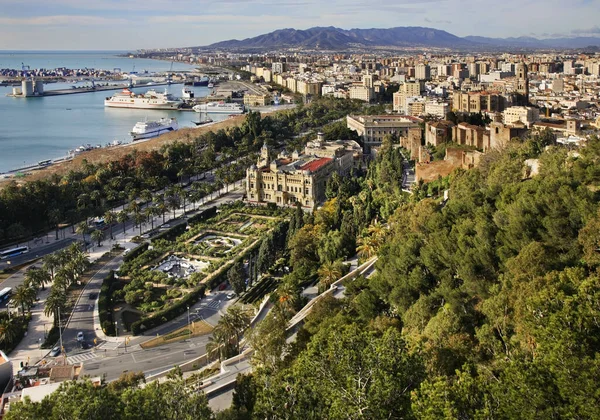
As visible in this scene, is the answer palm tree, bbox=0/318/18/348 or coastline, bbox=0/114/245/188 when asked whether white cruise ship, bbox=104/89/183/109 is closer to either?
coastline, bbox=0/114/245/188

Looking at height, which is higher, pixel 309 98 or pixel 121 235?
pixel 309 98

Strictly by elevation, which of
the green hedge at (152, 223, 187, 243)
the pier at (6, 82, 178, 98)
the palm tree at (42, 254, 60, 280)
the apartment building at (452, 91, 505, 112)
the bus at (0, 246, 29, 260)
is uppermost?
the pier at (6, 82, 178, 98)

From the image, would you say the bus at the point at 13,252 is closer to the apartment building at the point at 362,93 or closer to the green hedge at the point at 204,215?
the green hedge at the point at 204,215

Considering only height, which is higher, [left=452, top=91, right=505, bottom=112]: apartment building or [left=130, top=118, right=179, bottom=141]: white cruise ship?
[left=452, top=91, right=505, bottom=112]: apartment building

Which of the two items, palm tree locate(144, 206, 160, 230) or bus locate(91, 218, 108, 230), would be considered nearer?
palm tree locate(144, 206, 160, 230)

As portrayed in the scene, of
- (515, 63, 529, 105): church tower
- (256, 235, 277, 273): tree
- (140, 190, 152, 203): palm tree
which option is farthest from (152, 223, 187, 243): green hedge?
(515, 63, 529, 105): church tower

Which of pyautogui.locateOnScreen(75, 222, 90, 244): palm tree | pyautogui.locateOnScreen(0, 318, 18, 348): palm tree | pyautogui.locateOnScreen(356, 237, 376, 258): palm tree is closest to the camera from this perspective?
pyautogui.locateOnScreen(0, 318, 18, 348): palm tree

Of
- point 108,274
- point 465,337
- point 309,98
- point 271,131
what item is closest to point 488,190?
point 465,337

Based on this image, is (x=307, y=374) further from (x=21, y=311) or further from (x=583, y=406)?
(x=21, y=311)
